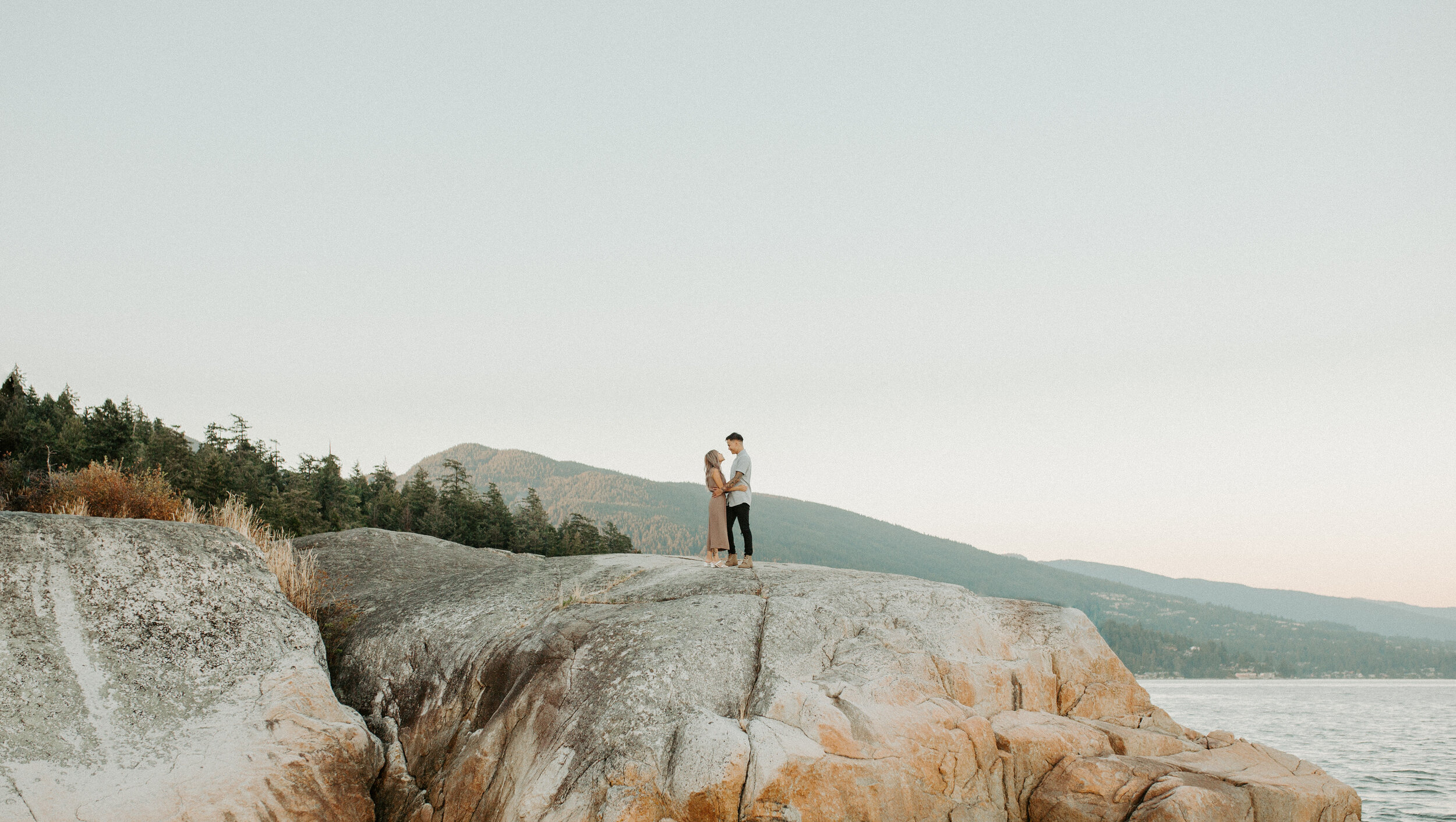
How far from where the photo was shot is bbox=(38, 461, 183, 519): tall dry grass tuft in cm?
1548

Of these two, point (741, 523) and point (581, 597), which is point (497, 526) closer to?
point (741, 523)

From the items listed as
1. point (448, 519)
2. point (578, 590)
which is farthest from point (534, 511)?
point (578, 590)

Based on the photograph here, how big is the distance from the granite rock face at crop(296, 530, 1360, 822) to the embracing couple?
1.15m

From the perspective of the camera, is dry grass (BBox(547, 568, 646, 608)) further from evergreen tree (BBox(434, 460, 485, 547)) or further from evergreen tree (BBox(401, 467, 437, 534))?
evergreen tree (BBox(401, 467, 437, 534))

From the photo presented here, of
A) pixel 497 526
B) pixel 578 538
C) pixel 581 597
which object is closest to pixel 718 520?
pixel 581 597

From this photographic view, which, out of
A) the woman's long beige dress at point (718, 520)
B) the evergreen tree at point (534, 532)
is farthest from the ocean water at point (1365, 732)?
the evergreen tree at point (534, 532)

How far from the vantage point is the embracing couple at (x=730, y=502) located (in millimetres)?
16250

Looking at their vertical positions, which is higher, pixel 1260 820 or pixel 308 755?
pixel 1260 820

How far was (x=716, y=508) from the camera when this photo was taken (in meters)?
17.1

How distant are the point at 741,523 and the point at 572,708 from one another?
209 inches

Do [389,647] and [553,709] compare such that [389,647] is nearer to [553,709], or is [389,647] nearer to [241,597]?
[241,597]

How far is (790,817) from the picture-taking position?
34.4 feet

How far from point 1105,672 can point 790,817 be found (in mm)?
5797

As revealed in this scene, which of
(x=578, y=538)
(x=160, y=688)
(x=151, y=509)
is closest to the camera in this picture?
(x=160, y=688)
